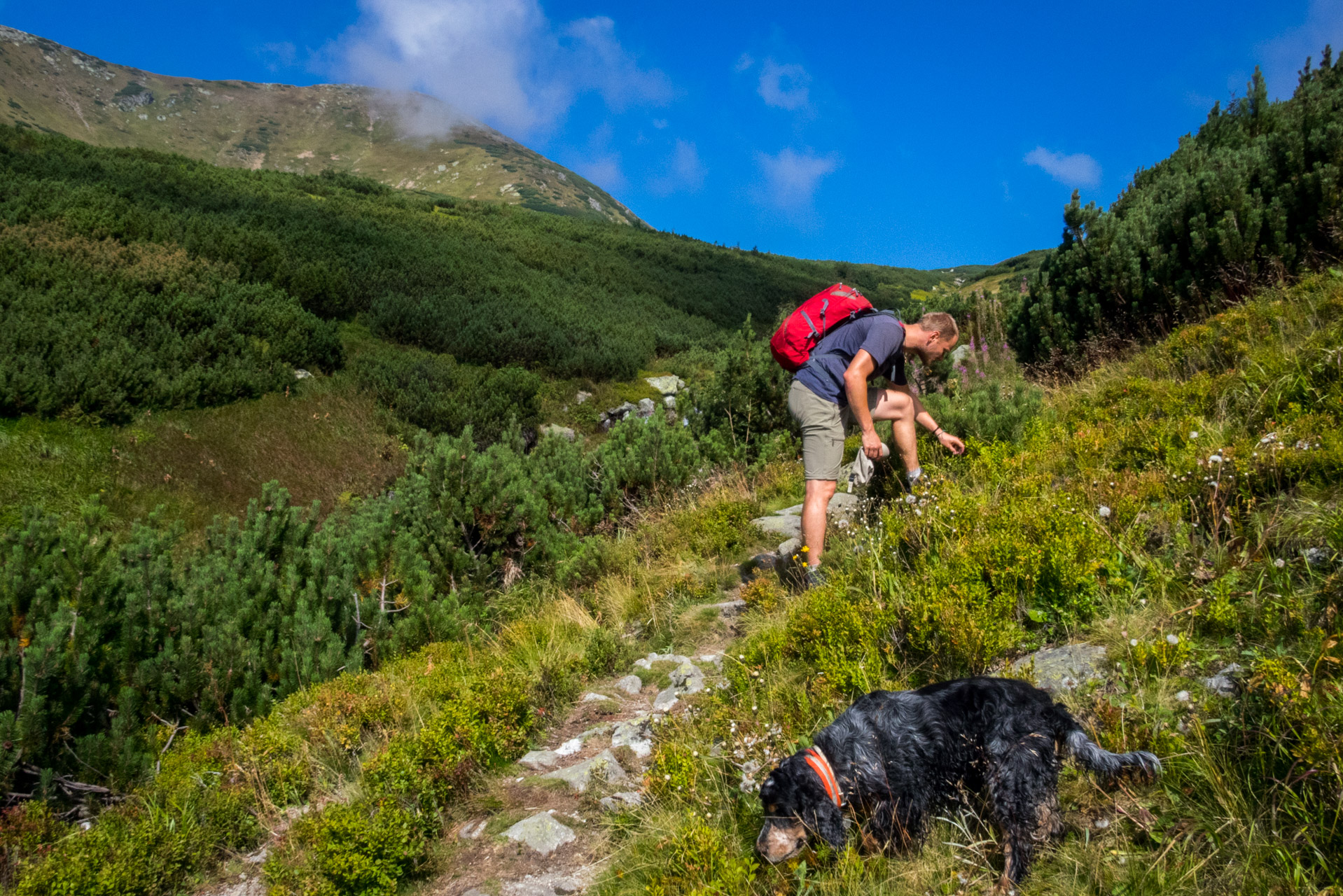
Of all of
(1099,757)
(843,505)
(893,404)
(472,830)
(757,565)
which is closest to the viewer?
(1099,757)

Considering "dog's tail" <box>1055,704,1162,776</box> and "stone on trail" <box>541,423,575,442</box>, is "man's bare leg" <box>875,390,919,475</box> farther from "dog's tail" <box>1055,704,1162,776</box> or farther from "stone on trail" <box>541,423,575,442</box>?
"stone on trail" <box>541,423,575,442</box>

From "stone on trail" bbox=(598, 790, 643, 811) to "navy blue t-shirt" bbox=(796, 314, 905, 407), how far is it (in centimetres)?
257

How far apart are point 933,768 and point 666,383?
14466 mm

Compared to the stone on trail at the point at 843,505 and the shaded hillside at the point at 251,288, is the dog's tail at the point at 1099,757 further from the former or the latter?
the shaded hillside at the point at 251,288

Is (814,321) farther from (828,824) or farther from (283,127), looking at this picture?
(283,127)

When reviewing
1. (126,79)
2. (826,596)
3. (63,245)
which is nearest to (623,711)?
(826,596)

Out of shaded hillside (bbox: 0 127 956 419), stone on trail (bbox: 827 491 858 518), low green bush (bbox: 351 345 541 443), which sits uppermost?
shaded hillside (bbox: 0 127 956 419)

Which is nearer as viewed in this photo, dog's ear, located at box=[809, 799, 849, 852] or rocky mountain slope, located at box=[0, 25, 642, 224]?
dog's ear, located at box=[809, 799, 849, 852]

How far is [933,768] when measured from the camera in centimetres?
211

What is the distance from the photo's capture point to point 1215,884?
1705 mm

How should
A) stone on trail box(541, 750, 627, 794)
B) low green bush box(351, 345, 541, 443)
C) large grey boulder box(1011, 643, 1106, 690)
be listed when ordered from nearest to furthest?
large grey boulder box(1011, 643, 1106, 690) → stone on trail box(541, 750, 627, 794) → low green bush box(351, 345, 541, 443)

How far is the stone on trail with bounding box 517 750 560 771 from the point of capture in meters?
3.46

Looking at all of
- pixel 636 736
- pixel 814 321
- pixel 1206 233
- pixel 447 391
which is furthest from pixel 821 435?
pixel 447 391

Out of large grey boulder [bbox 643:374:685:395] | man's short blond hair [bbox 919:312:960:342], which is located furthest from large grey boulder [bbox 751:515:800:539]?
large grey boulder [bbox 643:374:685:395]
